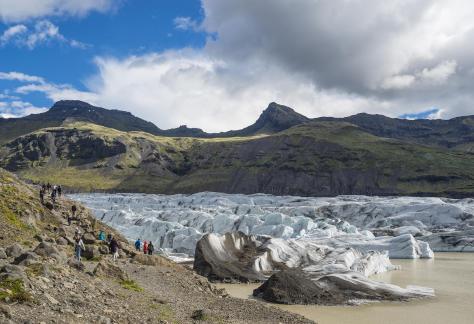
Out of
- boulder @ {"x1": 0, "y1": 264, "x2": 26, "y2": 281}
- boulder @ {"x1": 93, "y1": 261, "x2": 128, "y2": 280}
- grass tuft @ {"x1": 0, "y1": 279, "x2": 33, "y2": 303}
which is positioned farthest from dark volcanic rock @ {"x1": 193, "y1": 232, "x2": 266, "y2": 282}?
grass tuft @ {"x1": 0, "y1": 279, "x2": 33, "y2": 303}

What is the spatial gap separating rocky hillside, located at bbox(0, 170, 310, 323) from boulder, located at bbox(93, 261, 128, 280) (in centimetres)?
5

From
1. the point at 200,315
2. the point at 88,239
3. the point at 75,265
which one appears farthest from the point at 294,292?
the point at 75,265

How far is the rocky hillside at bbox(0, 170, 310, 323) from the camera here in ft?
42.9

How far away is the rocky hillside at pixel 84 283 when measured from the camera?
42.9 feet

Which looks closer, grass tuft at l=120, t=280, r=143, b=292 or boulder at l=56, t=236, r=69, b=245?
grass tuft at l=120, t=280, r=143, b=292

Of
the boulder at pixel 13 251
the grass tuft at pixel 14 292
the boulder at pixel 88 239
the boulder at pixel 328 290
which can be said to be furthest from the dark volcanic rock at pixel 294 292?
the grass tuft at pixel 14 292

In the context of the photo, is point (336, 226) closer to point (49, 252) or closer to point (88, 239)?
point (88, 239)

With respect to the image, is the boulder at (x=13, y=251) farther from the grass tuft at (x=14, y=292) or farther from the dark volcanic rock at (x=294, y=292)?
the dark volcanic rock at (x=294, y=292)

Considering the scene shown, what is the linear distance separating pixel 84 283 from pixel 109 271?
548cm

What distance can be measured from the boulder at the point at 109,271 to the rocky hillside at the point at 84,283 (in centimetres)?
5

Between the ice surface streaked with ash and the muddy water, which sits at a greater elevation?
the ice surface streaked with ash

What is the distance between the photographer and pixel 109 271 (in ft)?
73.3

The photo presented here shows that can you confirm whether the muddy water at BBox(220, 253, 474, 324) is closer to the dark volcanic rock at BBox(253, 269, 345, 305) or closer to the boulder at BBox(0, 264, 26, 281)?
the dark volcanic rock at BBox(253, 269, 345, 305)

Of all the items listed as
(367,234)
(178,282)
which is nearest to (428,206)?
(367,234)
